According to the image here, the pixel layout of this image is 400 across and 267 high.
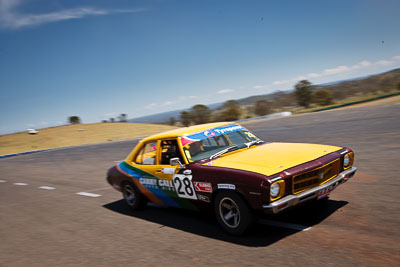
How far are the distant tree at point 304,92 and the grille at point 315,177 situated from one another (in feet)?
185

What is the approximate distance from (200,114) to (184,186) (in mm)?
48055

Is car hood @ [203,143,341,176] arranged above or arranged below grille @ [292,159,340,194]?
above

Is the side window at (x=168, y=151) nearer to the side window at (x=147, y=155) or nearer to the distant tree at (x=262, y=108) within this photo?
the side window at (x=147, y=155)

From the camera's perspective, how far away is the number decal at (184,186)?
5.17 metres

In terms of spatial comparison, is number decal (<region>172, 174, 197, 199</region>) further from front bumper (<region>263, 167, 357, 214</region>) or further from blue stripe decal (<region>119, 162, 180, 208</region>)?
front bumper (<region>263, 167, 357, 214</region>)

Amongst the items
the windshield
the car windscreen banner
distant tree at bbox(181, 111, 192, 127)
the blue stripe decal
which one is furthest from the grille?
distant tree at bbox(181, 111, 192, 127)

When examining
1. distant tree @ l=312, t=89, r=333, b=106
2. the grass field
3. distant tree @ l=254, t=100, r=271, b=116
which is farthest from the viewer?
distant tree @ l=254, t=100, r=271, b=116

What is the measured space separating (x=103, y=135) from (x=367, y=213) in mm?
42540

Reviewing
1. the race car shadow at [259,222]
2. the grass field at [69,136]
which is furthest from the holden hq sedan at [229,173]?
the grass field at [69,136]

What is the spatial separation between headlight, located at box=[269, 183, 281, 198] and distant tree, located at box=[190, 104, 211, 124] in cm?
4854

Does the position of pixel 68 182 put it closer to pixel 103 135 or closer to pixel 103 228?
pixel 103 228

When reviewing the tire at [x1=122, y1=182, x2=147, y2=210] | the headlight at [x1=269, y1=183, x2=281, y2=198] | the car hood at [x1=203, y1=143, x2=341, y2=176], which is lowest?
the tire at [x1=122, y1=182, x2=147, y2=210]

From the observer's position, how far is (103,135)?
44656mm

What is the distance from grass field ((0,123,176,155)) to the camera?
38.9 meters
